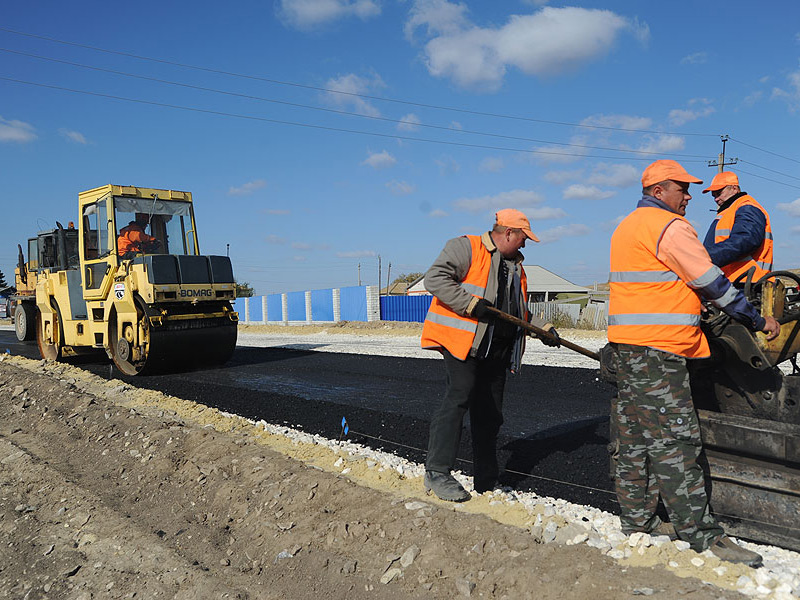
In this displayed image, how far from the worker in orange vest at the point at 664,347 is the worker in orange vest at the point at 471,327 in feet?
2.57

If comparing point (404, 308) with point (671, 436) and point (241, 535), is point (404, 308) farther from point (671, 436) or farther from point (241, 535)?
point (671, 436)

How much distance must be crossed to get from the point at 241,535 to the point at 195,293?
6.96 m

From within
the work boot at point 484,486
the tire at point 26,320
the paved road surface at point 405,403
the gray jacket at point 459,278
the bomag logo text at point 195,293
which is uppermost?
the gray jacket at point 459,278

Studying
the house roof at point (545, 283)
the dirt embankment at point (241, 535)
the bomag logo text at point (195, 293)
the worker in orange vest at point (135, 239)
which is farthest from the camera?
the house roof at point (545, 283)

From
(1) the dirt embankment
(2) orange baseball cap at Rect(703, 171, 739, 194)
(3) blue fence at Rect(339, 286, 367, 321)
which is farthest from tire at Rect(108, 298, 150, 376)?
(3) blue fence at Rect(339, 286, 367, 321)

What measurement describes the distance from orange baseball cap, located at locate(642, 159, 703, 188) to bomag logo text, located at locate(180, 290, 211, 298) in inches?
332

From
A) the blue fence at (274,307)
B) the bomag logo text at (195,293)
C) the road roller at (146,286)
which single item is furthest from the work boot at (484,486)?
the blue fence at (274,307)

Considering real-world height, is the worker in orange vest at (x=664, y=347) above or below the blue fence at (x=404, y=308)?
above

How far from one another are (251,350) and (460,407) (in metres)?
12.4

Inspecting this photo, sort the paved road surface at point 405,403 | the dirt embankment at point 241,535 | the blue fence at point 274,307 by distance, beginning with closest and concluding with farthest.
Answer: the dirt embankment at point 241,535 → the paved road surface at point 405,403 → the blue fence at point 274,307

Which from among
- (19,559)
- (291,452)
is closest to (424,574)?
(291,452)

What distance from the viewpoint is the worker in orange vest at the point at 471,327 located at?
3.78 m

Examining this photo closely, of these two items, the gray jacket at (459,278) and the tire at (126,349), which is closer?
the gray jacket at (459,278)

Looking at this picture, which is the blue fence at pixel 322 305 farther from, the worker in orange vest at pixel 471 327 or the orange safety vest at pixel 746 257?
the orange safety vest at pixel 746 257
